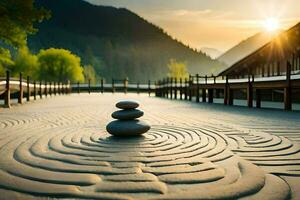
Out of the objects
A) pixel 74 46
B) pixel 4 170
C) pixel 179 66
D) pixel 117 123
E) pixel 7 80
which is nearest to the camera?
pixel 4 170

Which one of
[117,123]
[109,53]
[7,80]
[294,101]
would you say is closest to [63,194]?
[117,123]

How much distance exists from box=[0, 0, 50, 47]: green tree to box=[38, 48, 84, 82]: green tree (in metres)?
51.1

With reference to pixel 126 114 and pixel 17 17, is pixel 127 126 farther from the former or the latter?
pixel 17 17

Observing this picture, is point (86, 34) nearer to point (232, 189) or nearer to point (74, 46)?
point (74, 46)

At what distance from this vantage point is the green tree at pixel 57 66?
222 ft

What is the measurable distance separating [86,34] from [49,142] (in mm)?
197447

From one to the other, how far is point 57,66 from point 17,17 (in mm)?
52754

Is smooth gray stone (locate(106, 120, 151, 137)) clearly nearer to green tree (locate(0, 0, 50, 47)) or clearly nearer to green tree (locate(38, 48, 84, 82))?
green tree (locate(0, 0, 50, 47))

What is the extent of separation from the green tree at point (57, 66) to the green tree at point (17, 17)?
168 feet

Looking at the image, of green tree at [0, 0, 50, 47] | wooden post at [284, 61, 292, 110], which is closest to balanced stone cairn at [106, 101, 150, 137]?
wooden post at [284, 61, 292, 110]

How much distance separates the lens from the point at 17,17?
17078 mm

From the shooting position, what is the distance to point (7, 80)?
15.4 m

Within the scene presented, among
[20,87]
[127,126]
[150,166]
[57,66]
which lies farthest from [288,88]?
[57,66]

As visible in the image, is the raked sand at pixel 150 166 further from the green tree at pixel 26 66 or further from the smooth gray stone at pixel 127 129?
the green tree at pixel 26 66
